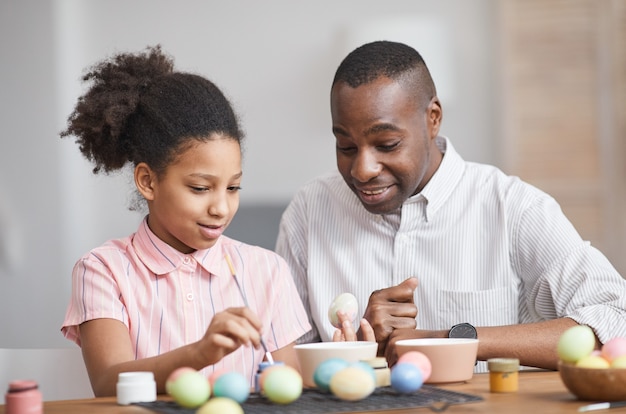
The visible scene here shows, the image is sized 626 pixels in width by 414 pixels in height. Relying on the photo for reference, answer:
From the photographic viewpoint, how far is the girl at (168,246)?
160cm

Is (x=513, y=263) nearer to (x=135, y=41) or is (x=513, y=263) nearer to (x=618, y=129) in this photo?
(x=618, y=129)

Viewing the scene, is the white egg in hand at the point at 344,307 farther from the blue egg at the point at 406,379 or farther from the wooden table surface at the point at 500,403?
the blue egg at the point at 406,379

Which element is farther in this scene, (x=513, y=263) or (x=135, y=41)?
(x=135, y=41)

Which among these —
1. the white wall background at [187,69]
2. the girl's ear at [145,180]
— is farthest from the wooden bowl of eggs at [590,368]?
the white wall background at [187,69]

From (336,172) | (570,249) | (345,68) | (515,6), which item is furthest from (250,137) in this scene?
(570,249)

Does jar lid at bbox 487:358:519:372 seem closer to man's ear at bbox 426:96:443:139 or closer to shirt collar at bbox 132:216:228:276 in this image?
shirt collar at bbox 132:216:228:276

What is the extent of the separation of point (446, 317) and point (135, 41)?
2039 millimetres

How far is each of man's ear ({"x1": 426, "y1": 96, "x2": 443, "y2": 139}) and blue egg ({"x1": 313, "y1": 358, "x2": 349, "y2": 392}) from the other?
949 mm

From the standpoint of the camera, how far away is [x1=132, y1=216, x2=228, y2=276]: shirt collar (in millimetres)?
1670

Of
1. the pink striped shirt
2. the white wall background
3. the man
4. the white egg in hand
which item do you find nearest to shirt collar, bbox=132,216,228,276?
the pink striped shirt

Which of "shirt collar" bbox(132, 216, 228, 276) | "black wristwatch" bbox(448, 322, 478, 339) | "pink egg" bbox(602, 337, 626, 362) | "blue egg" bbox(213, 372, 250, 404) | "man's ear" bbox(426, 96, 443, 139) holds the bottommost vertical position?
"black wristwatch" bbox(448, 322, 478, 339)

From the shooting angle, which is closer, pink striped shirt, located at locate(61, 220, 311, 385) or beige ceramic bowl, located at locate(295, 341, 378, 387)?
beige ceramic bowl, located at locate(295, 341, 378, 387)

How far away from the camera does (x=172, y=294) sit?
65.5 inches

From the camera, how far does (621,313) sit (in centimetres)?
181
